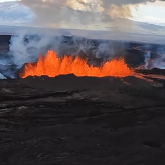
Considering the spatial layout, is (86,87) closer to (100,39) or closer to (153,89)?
(153,89)

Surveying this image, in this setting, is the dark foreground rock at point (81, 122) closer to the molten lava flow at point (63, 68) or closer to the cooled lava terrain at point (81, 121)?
the cooled lava terrain at point (81, 121)

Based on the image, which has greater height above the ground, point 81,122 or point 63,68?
point 63,68

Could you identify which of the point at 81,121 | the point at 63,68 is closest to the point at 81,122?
the point at 81,121

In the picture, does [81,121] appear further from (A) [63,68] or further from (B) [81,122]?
(A) [63,68]

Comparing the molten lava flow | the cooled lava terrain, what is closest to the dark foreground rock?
the cooled lava terrain

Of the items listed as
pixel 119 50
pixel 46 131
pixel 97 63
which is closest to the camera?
pixel 46 131

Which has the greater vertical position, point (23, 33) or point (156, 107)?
point (23, 33)

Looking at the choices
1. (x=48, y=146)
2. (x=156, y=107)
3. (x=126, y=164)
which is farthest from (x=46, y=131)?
(x=156, y=107)
